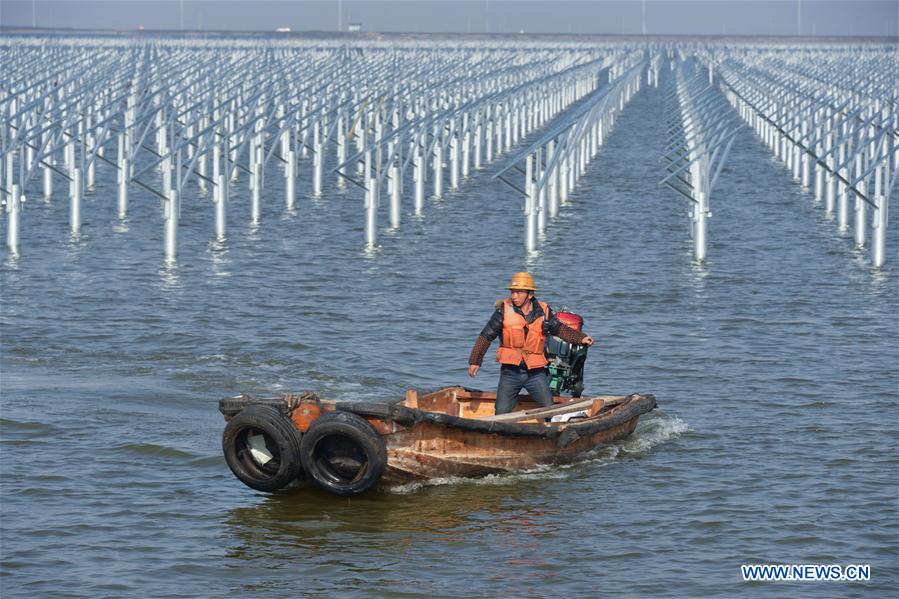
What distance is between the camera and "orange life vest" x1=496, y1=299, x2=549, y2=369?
22.6 m

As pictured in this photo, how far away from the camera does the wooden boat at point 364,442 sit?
20500mm

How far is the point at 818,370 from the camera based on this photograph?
30703 mm

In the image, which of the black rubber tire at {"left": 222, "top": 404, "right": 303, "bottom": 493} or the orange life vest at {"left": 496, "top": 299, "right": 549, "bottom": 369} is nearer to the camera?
the black rubber tire at {"left": 222, "top": 404, "right": 303, "bottom": 493}

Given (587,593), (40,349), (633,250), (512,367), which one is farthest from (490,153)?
(587,593)

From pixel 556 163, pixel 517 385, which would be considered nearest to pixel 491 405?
pixel 517 385

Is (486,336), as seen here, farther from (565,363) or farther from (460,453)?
(565,363)

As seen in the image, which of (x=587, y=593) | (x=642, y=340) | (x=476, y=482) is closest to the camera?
(x=587, y=593)

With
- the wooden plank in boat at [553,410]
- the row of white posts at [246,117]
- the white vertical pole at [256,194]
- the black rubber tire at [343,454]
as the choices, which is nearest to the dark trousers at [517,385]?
the wooden plank in boat at [553,410]

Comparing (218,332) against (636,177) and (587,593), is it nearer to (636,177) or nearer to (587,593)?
(587,593)

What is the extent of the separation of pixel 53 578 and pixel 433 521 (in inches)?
186

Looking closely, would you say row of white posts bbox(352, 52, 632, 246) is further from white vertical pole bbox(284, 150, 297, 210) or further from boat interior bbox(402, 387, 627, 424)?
boat interior bbox(402, 387, 627, 424)

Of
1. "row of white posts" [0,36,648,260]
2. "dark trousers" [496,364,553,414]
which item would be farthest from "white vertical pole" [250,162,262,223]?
"dark trousers" [496,364,553,414]

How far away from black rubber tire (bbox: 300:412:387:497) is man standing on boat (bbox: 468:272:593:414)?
99.4 inches

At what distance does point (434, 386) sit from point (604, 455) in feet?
18.9
